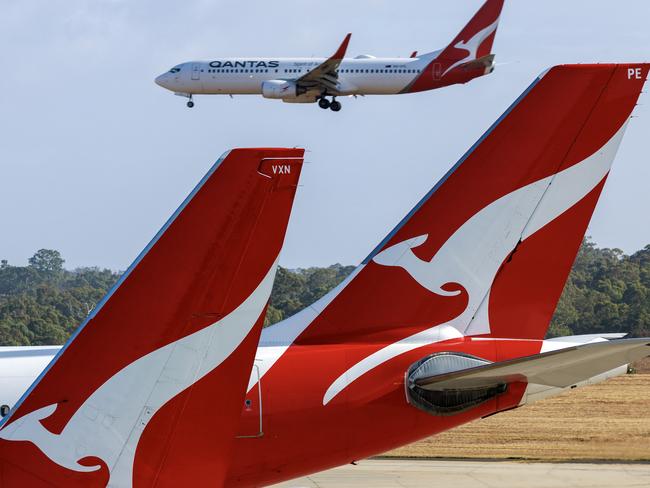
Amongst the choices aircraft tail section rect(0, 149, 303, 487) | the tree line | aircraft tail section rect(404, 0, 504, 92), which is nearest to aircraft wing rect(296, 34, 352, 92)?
aircraft tail section rect(404, 0, 504, 92)

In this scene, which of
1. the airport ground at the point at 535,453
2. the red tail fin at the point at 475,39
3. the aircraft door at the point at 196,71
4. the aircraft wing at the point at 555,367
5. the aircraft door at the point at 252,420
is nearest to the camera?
the aircraft wing at the point at 555,367

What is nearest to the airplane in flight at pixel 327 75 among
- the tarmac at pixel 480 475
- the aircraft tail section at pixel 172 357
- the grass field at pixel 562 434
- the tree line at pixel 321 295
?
the tree line at pixel 321 295

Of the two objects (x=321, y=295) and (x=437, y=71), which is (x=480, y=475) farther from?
(x=321, y=295)

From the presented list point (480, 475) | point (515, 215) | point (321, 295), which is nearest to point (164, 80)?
point (321, 295)

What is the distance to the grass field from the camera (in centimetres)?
2553

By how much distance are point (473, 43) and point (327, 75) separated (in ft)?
33.5

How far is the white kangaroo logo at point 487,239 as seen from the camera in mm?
12367

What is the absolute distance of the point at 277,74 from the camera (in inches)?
2670

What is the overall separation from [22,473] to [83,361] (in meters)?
0.76

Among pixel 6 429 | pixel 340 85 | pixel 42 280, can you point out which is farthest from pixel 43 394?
pixel 42 280

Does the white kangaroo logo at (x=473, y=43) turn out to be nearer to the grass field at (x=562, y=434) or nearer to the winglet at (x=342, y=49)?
the winglet at (x=342, y=49)

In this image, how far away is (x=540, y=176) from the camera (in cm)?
1258

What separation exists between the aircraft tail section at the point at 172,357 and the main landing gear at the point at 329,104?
60.5m

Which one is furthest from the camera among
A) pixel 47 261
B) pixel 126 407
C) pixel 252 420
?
pixel 47 261
